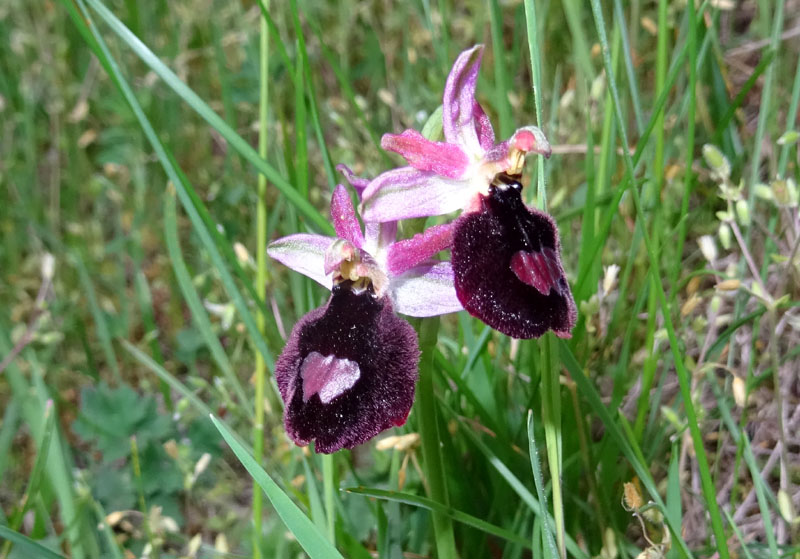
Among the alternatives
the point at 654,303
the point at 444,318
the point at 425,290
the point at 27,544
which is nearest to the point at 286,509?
the point at 425,290

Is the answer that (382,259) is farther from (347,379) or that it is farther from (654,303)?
(654,303)

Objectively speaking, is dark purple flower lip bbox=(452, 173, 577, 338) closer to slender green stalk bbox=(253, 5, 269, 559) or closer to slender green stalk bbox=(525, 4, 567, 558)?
slender green stalk bbox=(525, 4, 567, 558)

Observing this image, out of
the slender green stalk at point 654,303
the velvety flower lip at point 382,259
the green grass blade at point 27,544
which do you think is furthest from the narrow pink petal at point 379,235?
the green grass blade at point 27,544

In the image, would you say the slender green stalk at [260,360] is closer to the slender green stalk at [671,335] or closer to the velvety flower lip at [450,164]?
the velvety flower lip at [450,164]

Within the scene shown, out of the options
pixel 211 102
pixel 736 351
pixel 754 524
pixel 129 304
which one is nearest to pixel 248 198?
pixel 129 304

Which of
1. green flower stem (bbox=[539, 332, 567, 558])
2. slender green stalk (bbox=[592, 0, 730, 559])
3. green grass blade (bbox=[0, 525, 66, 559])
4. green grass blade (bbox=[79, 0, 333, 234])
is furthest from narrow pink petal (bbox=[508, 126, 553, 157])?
green grass blade (bbox=[0, 525, 66, 559])

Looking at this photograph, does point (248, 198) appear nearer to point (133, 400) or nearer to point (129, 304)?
point (129, 304)

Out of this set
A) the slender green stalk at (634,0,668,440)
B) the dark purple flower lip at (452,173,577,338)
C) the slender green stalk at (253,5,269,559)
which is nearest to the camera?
the dark purple flower lip at (452,173,577,338)
